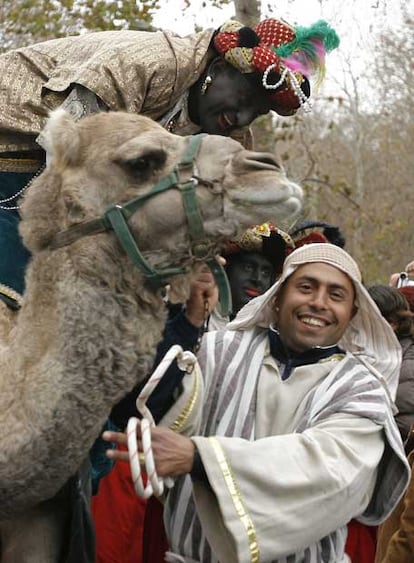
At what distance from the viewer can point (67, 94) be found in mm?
4016

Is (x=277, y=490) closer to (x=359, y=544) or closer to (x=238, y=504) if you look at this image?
(x=238, y=504)

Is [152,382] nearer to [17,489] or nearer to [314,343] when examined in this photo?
[17,489]

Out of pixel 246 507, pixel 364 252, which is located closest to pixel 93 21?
pixel 246 507

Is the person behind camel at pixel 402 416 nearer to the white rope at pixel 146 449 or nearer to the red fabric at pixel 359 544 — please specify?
the red fabric at pixel 359 544

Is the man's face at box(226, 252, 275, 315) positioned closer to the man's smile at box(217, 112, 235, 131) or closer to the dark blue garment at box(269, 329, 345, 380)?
the man's smile at box(217, 112, 235, 131)

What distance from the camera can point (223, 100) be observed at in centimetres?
459

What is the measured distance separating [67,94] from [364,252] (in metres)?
23.0

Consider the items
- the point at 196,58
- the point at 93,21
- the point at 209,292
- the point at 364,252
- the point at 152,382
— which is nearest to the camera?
the point at 152,382

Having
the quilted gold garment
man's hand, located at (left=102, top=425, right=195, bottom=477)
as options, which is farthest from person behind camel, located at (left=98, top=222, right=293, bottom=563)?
the quilted gold garment

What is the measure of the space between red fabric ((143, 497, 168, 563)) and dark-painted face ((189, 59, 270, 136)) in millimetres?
1666

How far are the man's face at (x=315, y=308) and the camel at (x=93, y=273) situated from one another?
2.29 ft

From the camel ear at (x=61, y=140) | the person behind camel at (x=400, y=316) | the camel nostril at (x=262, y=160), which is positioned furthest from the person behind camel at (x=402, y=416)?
the camel ear at (x=61, y=140)

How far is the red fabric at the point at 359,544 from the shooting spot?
16.7 ft

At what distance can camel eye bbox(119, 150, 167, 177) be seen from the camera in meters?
3.38
